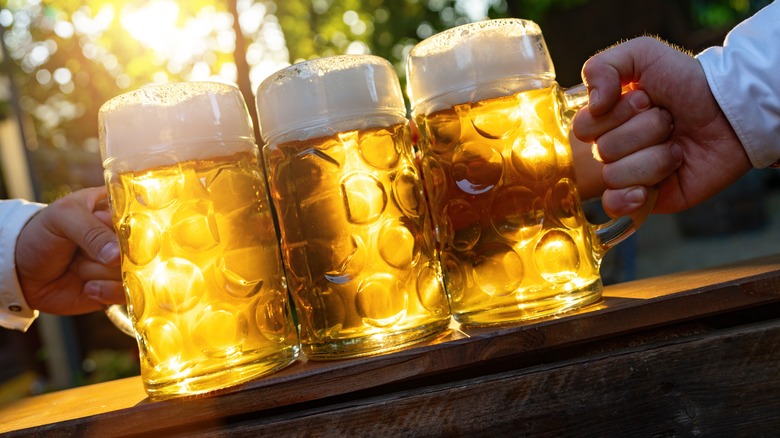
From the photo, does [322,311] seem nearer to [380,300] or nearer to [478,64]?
[380,300]

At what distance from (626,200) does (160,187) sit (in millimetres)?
715

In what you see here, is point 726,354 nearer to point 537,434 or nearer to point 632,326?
point 632,326

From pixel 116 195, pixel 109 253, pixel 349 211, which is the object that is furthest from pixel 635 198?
pixel 109 253

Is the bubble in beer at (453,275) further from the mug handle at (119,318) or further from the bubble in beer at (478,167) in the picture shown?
the mug handle at (119,318)

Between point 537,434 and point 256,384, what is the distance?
1.24 ft

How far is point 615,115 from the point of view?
114 centimetres

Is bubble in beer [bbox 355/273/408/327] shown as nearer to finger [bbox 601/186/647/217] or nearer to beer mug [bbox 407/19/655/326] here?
beer mug [bbox 407/19/655/326]

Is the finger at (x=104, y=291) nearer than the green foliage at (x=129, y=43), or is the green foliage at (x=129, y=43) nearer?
the finger at (x=104, y=291)

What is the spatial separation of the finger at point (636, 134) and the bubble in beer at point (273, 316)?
585 mm

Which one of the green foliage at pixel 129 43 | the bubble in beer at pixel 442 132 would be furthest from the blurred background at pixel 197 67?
the bubble in beer at pixel 442 132

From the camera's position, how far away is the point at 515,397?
909 millimetres

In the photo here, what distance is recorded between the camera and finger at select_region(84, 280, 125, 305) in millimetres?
1438

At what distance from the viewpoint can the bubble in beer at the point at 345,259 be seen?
0.97m

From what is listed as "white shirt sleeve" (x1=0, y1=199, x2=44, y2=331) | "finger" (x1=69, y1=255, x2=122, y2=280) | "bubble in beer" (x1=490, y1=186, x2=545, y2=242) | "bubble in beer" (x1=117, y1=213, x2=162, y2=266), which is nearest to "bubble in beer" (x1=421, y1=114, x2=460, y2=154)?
"bubble in beer" (x1=490, y1=186, x2=545, y2=242)
